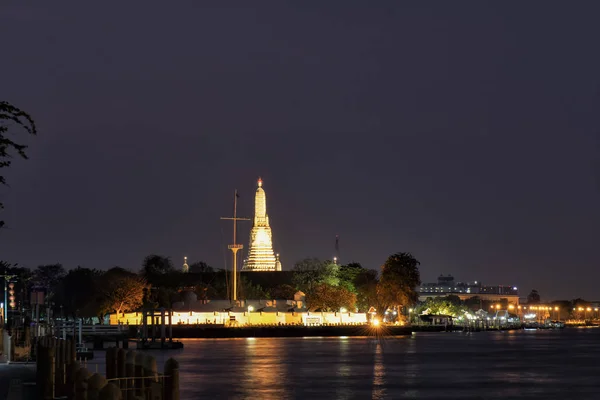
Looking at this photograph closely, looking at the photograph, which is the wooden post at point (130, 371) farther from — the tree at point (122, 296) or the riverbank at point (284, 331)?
the tree at point (122, 296)

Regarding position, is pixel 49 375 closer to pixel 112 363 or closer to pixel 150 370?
pixel 112 363

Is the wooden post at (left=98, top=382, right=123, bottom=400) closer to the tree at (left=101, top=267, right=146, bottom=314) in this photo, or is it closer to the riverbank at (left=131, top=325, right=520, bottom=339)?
the riverbank at (left=131, top=325, right=520, bottom=339)

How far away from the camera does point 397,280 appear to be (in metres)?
197

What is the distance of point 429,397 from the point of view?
48906mm

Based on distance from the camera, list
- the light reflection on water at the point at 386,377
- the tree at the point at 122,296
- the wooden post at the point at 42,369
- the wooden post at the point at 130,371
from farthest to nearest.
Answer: the tree at the point at 122,296 → the light reflection on water at the point at 386,377 → the wooden post at the point at 42,369 → the wooden post at the point at 130,371

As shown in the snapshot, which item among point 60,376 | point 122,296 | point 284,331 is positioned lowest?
point 284,331

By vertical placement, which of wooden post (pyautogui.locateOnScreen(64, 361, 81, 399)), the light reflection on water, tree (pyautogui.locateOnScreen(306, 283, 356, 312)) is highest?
tree (pyautogui.locateOnScreen(306, 283, 356, 312))

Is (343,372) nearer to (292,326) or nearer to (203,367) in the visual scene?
(203,367)

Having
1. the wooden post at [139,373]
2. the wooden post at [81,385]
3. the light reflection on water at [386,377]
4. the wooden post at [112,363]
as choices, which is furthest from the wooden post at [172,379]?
the light reflection on water at [386,377]

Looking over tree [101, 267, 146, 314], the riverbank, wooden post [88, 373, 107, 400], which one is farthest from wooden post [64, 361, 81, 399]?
tree [101, 267, 146, 314]

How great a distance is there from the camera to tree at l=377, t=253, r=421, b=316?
19688 cm

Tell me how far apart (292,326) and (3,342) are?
127784mm

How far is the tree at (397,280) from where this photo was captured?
19688cm

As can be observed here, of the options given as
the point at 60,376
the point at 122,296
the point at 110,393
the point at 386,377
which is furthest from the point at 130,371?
the point at 122,296
